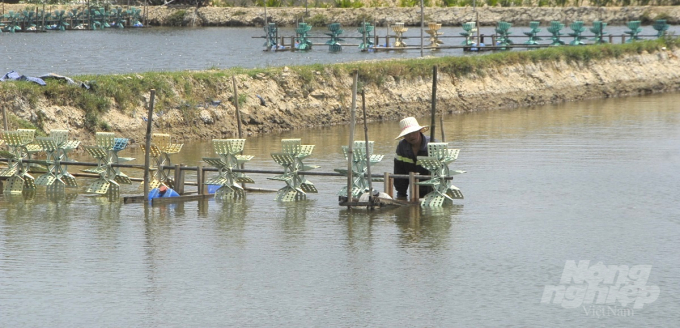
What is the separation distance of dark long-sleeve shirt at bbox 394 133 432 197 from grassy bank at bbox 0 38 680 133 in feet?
30.2

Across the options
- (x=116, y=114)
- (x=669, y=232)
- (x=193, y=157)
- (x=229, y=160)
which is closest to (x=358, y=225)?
(x=229, y=160)

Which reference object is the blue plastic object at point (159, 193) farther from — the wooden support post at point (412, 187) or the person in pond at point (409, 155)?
the wooden support post at point (412, 187)

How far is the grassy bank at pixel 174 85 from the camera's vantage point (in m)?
23.3

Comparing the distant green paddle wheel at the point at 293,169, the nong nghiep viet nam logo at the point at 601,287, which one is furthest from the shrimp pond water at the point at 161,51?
the nong nghiep viet nam logo at the point at 601,287

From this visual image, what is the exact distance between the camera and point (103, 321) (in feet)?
34.3

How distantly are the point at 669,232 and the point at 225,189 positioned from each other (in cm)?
681

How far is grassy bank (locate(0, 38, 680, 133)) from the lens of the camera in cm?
2333

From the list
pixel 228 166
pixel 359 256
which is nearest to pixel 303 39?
pixel 228 166

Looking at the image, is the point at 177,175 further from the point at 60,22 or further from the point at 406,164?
the point at 60,22

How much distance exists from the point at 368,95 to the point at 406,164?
522 inches

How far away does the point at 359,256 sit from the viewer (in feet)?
43.0

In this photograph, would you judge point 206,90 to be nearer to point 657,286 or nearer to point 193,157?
point 193,157

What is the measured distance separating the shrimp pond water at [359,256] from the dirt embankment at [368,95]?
15.9 ft

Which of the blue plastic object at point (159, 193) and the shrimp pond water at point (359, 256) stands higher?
the blue plastic object at point (159, 193)
